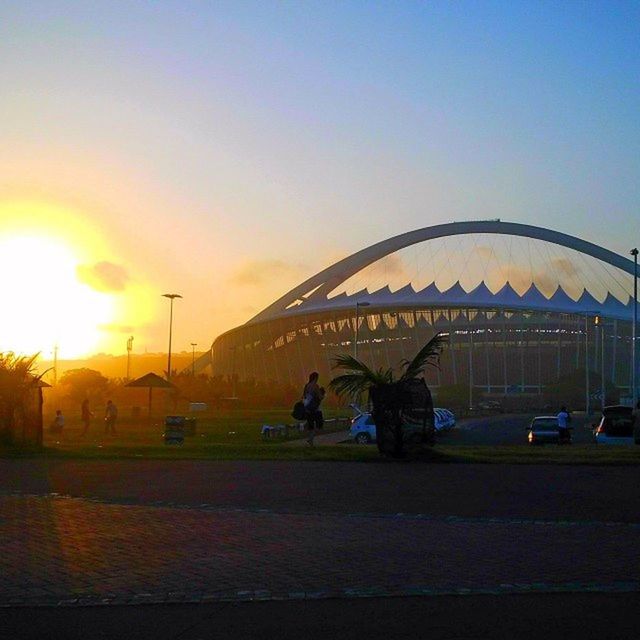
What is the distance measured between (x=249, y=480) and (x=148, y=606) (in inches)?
263

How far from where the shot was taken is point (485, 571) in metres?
6.70

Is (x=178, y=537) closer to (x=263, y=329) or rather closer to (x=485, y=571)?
(x=485, y=571)

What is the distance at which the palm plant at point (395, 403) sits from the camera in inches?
619

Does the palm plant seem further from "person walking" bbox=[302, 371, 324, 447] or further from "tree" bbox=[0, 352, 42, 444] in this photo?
"tree" bbox=[0, 352, 42, 444]

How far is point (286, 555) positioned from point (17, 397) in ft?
47.6

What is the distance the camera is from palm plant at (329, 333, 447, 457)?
15.7 meters

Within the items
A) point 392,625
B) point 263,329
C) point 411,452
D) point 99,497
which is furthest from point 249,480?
point 263,329

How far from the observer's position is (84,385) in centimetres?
7250

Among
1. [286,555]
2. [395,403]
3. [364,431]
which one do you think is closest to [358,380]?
[395,403]

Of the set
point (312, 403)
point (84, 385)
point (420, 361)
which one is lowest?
point (312, 403)

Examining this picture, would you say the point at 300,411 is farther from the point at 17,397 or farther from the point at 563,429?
the point at 563,429

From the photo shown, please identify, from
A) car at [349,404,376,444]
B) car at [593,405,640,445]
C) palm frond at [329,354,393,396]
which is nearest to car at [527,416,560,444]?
car at [593,405,640,445]

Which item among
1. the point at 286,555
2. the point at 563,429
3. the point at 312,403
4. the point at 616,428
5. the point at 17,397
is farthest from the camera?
the point at 563,429

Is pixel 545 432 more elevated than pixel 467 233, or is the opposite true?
pixel 467 233
